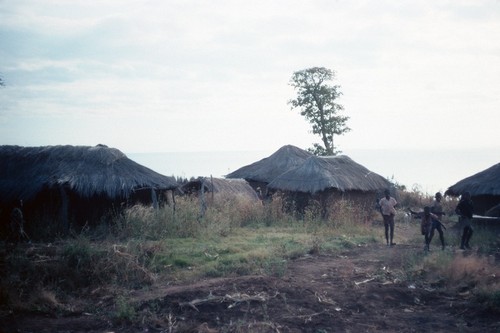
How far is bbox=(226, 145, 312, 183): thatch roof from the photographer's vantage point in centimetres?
2457

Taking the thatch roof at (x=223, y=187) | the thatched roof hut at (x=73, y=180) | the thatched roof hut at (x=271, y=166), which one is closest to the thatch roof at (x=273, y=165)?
the thatched roof hut at (x=271, y=166)

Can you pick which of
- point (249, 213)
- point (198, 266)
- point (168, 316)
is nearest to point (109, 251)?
point (198, 266)

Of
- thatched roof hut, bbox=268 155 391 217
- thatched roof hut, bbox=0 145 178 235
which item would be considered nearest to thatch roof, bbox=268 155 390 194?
thatched roof hut, bbox=268 155 391 217

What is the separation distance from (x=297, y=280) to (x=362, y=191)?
40.0 ft

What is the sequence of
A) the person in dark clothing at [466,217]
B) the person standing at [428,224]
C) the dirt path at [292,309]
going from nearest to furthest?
the dirt path at [292,309] < the person standing at [428,224] < the person in dark clothing at [466,217]

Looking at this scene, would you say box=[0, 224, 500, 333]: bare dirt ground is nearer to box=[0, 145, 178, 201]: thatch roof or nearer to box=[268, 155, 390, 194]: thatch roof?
box=[0, 145, 178, 201]: thatch roof

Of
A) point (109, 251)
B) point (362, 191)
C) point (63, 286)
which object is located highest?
point (362, 191)

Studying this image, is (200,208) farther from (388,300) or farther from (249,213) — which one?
(388,300)

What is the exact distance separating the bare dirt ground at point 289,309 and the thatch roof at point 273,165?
1671 centimetres

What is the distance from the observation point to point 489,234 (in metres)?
13.2

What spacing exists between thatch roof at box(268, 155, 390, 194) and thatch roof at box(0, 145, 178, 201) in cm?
587

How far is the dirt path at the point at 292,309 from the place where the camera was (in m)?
5.53

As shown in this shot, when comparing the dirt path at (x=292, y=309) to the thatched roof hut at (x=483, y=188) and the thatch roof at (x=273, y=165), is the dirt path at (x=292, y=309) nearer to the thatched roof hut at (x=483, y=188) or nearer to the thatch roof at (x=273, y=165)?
the thatched roof hut at (x=483, y=188)

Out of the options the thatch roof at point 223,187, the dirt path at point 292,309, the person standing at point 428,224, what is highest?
the thatch roof at point 223,187
